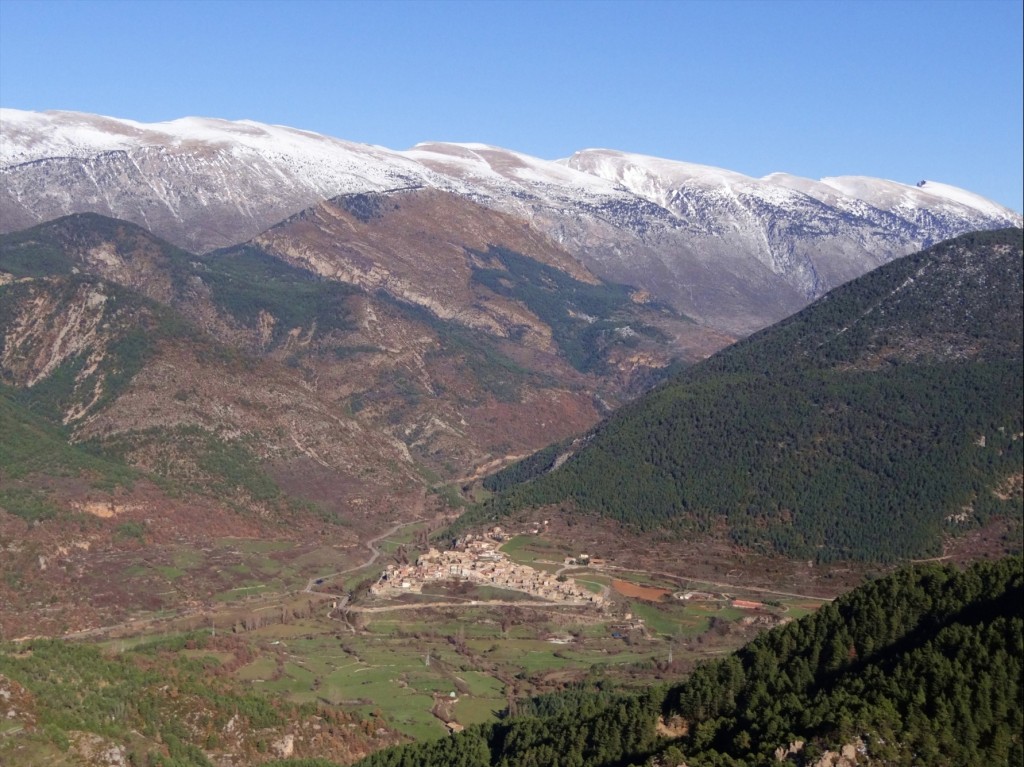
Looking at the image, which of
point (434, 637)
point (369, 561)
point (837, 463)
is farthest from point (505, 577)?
point (837, 463)

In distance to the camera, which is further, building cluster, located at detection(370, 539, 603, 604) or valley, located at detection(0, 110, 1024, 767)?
building cluster, located at detection(370, 539, 603, 604)

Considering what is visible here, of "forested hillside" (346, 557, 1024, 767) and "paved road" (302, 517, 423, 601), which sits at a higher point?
"forested hillside" (346, 557, 1024, 767)

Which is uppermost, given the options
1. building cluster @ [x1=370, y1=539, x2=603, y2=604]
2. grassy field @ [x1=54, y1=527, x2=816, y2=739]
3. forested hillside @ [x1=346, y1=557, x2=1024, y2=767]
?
forested hillside @ [x1=346, y1=557, x2=1024, y2=767]

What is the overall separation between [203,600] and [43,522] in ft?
64.2

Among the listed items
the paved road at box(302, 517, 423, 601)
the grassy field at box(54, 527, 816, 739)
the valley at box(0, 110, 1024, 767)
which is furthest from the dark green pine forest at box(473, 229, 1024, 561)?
the grassy field at box(54, 527, 816, 739)

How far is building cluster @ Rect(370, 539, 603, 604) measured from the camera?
149 metres

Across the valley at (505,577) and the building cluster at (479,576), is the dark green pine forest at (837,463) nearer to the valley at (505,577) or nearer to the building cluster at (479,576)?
the valley at (505,577)

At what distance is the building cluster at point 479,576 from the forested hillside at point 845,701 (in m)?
51.0

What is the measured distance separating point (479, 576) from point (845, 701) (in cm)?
8545

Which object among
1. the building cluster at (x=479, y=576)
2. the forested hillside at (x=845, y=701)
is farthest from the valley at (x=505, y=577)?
the building cluster at (x=479, y=576)

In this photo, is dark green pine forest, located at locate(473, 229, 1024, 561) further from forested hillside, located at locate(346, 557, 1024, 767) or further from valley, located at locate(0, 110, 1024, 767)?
forested hillside, located at locate(346, 557, 1024, 767)

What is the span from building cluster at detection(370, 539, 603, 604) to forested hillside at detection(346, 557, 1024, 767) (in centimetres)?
5102

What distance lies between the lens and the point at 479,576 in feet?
502

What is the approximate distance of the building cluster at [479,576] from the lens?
14888 centimetres
